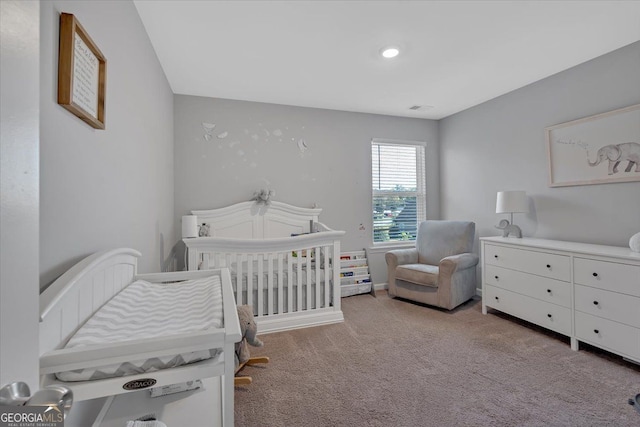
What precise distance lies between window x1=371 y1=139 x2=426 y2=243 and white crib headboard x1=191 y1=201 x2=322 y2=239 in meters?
0.96

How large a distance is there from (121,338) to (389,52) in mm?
2504

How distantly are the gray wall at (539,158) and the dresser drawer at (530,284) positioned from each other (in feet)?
1.93

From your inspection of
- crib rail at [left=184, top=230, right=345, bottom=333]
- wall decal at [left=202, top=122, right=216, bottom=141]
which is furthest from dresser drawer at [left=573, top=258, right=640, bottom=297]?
wall decal at [left=202, top=122, right=216, bottom=141]

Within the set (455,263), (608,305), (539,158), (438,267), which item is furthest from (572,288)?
(539,158)

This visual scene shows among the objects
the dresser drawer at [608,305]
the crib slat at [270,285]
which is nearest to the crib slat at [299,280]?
the crib slat at [270,285]

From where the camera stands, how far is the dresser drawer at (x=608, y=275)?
187cm

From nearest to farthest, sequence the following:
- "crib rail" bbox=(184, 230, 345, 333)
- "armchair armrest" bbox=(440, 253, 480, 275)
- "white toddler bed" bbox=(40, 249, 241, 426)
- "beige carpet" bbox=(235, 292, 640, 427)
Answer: "white toddler bed" bbox=(40, 249, 241, 426)
"beige carpet" bbox=(235, 292, 640, 427)
"crib rail" bbox=(184, 230, 345, 333)
"armchair armrest" bbox=(440, 253, 480, 275)

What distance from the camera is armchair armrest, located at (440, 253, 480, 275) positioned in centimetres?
292

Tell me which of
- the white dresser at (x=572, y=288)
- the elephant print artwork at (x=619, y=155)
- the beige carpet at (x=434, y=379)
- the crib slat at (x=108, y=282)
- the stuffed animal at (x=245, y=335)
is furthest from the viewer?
the elephant print artwork at (x=619, y=155)

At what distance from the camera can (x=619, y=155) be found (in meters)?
2.33

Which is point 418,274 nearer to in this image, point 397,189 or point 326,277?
point 326,277

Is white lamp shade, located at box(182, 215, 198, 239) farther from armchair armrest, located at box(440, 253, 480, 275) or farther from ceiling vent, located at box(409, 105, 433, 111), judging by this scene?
ceiling vent, located at box(409, 105, 433, 111)

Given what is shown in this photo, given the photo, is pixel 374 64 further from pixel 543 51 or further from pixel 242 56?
pixel 543 51

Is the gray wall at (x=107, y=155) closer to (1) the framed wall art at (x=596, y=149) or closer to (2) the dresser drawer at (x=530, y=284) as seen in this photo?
(2) the dresser drawer at (x=530, y=284)
